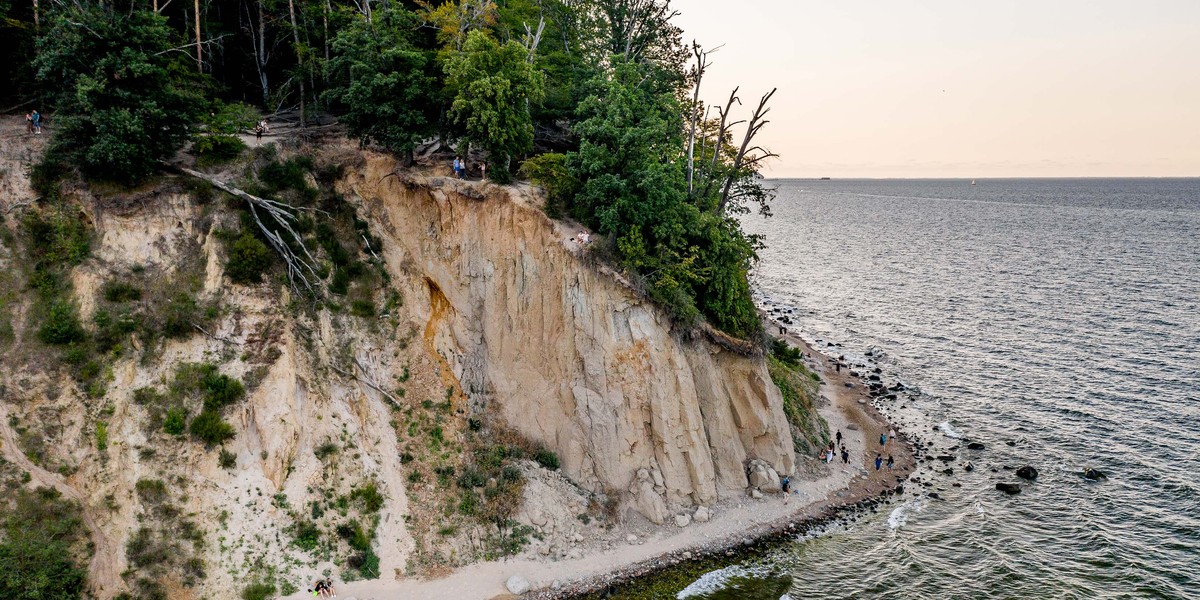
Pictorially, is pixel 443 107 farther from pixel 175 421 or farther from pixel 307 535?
pixel 307 535

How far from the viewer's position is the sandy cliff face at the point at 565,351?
105 feet

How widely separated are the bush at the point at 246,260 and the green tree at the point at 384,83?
8.26 meters

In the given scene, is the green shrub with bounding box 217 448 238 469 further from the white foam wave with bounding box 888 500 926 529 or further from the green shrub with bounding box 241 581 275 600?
the white foam wave with bounding box 888 500 926 529

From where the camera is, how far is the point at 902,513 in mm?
34969

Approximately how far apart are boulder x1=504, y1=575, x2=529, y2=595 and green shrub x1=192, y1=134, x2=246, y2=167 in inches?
1032

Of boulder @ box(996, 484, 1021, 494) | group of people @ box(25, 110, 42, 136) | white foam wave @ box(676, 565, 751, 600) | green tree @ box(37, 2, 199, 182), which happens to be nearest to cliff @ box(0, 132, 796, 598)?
group of people @ box(25, 110, 42, 136)

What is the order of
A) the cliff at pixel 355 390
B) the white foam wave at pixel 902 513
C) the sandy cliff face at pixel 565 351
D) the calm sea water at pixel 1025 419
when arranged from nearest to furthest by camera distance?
the cliff at pixel 355 390, the calm sea water at pixel 1025 419, the sandy cliff face at pixel 565 351, the white foam wave at pixel 902 513

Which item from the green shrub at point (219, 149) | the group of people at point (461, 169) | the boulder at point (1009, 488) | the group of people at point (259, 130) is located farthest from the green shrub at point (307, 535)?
the boulder at point (1009, 488)

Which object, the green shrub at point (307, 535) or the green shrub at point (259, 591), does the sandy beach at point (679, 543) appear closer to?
the green shrub at point (259, 591)

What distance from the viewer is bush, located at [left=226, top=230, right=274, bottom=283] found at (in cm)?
3056

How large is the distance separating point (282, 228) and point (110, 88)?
9503mm

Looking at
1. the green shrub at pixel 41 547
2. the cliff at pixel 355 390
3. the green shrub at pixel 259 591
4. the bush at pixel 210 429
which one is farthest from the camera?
the bush at pixel 210 429

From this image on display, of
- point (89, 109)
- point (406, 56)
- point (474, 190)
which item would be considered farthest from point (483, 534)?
point (89, 109)

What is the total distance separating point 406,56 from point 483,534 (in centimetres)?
2489
